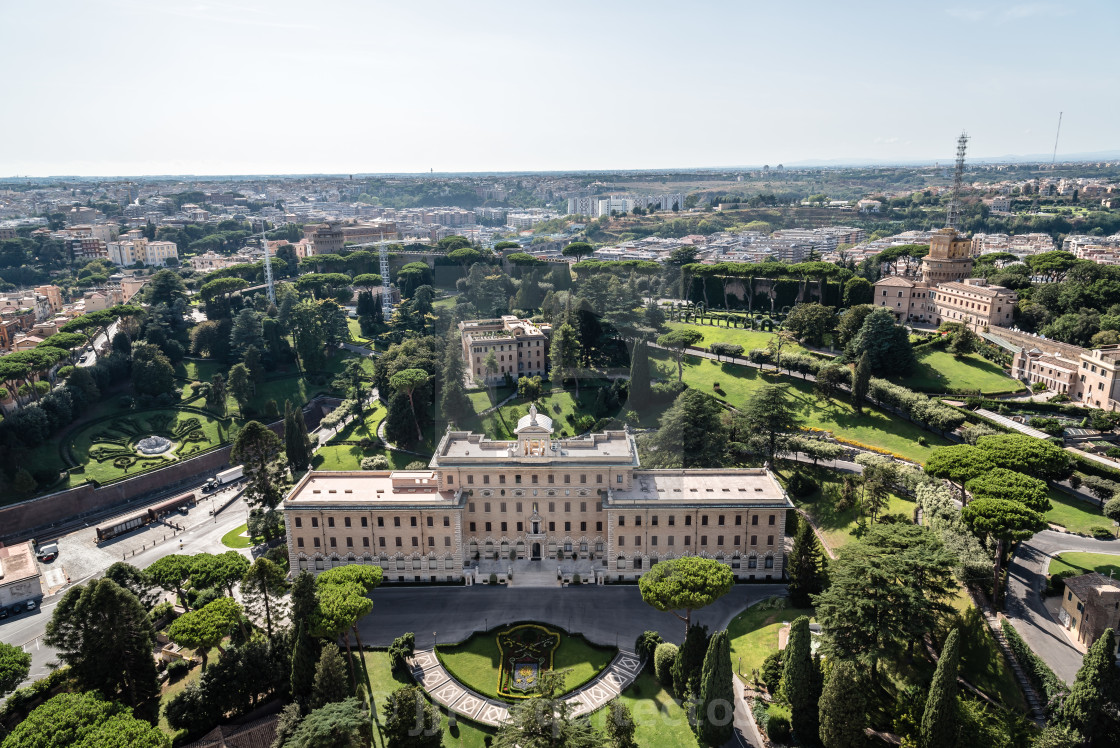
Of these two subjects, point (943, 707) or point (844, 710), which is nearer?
point (943, 707)

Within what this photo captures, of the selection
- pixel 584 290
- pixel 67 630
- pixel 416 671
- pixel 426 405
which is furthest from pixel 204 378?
pixel 416 671

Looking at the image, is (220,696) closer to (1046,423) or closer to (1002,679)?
(1002,679)

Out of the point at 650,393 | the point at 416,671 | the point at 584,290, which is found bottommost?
the point at 416,671

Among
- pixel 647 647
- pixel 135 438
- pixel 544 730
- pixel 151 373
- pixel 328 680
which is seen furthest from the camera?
pixel 151 373

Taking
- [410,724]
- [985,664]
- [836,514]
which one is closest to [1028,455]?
[836,514]

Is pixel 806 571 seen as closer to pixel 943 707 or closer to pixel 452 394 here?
pixel 943 707

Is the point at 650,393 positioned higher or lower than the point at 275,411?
higher

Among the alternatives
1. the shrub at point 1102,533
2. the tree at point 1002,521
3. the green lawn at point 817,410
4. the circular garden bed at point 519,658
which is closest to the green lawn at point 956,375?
the green lawn at point 817,410
